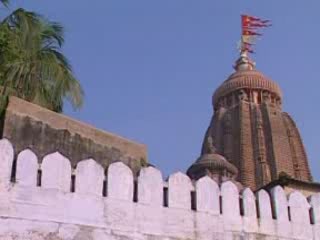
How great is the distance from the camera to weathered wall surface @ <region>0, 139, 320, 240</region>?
729 centimetres

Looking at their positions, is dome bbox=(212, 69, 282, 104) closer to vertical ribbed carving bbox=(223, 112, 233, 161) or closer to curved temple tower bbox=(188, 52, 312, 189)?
curved temple tower bbox=(188, 52, 312, 189)

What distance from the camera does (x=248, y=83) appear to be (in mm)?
55156

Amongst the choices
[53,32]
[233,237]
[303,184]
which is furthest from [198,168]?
[233,237]

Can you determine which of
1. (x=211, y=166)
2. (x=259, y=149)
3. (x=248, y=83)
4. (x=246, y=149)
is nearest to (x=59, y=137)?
(x=211, y=166)

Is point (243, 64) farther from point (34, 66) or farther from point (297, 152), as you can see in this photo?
point (34, 66)

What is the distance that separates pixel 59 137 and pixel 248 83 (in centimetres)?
4671

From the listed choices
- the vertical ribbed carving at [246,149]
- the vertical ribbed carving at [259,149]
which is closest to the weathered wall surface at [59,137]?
the vertical ribbed carving at [246,149]

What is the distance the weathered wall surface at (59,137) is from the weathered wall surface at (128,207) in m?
1.39

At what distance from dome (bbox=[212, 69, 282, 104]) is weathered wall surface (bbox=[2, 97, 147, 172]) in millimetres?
45570

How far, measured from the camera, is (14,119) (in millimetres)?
9180

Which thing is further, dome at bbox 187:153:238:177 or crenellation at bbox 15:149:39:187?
dome at bbox 187:153:238:177

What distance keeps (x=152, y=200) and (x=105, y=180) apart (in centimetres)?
64

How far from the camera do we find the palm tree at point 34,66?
32.1 feet

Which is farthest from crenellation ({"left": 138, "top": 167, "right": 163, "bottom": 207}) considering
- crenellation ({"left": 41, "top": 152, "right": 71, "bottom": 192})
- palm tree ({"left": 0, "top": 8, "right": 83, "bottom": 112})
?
palm tree ({"left": 0, "top": 8, "right": 83, "bottom": 112})
